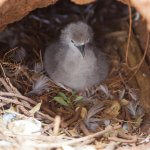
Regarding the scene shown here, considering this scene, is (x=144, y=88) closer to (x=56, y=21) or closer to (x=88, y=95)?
(x=88, y=95)

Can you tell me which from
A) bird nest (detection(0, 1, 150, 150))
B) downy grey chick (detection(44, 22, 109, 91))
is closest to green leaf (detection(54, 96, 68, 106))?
bird nest (detection(0, 1, 150, 150))

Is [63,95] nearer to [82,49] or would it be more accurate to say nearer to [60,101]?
[60,101]

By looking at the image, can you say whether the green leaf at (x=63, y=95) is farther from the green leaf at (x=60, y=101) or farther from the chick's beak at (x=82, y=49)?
the chick's beak at (x=82, y=49)

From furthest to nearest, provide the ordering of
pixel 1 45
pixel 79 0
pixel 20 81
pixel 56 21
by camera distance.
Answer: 1. pixel 56 21
2. pixel 1 45
3. pixel 20 81
4. pixel 79 0

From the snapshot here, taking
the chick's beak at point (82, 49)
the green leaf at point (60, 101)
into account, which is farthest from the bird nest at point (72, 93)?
the chick's beak at point (82, 49)

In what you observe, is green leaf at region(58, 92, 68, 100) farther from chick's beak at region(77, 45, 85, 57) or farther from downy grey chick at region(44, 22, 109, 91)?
chick's beak at region(77, 45, 85, 57)

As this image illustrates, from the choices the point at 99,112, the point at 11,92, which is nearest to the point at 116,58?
the point at 99,112
